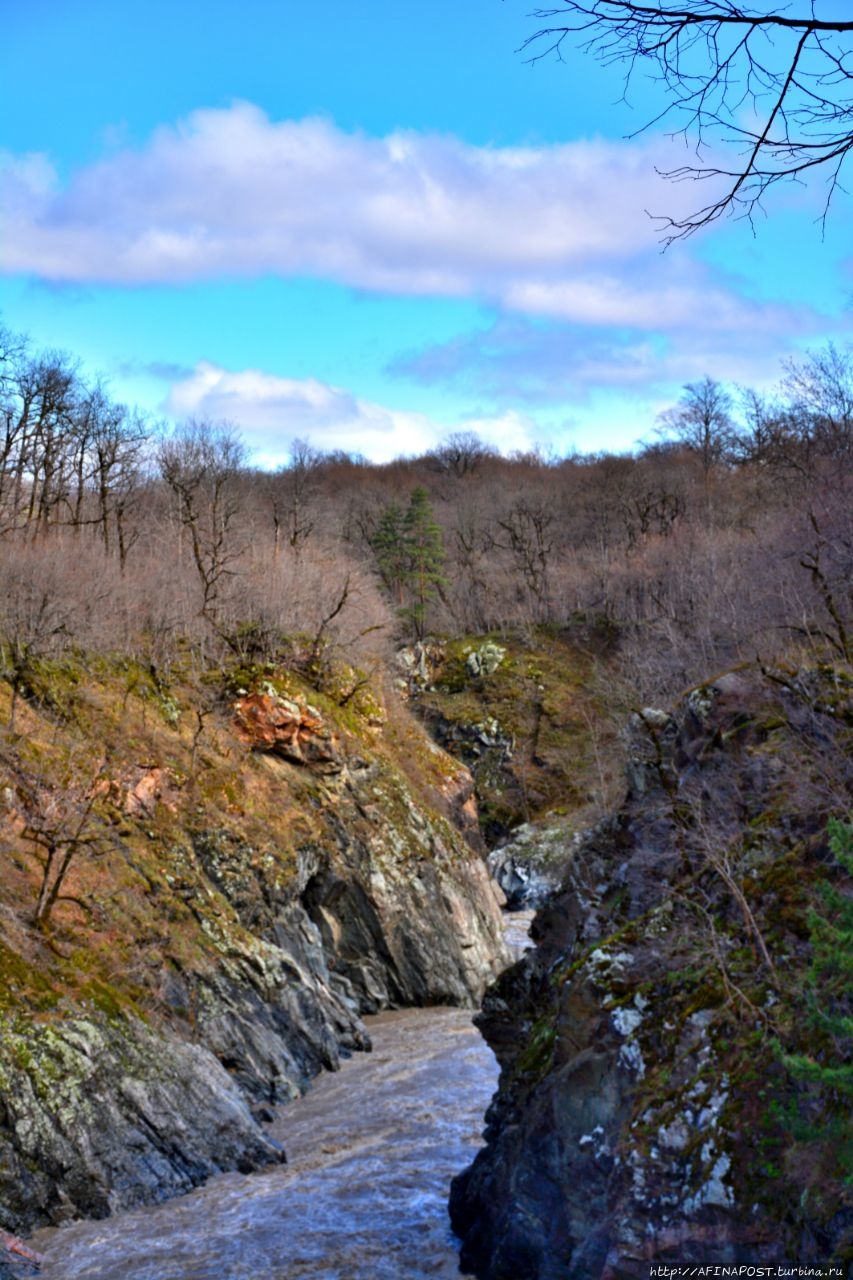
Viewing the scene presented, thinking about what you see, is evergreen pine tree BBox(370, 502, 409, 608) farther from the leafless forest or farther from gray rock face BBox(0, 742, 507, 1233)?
gray rock face BBox(0, 742, 507, 1233)

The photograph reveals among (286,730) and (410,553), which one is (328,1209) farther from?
(410,553)

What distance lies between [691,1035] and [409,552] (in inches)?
2376

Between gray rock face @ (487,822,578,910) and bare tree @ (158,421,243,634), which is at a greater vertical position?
bare tree @ (158,421,243,634)

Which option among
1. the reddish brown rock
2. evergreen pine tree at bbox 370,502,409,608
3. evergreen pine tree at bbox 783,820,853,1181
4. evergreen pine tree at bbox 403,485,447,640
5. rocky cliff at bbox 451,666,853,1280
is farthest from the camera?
evergreen pine tree at bbox 370,502,409,608

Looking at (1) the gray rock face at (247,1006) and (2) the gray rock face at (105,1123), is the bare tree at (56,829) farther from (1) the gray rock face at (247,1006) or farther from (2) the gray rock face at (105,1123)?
(2) the gray rock face at (105,1123)

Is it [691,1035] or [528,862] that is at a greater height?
[691,1035]

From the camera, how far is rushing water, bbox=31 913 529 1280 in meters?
13.4

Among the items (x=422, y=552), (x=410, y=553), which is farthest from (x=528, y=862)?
(x=410, y=553)

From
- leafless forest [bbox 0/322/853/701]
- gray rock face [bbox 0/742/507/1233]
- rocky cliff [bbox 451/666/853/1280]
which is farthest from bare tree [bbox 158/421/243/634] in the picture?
rocky cliff [bbox 451/666/853/1280]

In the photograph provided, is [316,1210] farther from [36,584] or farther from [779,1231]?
[36,584]

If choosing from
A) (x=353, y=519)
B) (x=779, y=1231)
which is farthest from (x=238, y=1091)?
(x=353, y=519)

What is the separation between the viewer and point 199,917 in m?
22.2

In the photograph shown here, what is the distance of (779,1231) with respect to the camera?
922 cm

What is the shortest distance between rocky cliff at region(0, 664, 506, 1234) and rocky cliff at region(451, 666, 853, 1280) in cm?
553
